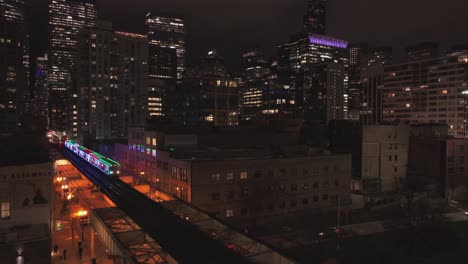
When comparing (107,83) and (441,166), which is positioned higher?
(107,83)

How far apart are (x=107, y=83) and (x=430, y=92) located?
141 m

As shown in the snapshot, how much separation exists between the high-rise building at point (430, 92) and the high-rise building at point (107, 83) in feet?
390

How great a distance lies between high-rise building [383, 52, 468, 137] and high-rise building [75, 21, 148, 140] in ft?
390

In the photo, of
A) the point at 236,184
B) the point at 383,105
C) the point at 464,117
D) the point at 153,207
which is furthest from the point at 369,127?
the point at 383,105

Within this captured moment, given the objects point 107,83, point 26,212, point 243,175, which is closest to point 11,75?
point 107,83

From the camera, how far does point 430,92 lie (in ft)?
497

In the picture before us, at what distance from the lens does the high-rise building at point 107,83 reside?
14388 centimetres

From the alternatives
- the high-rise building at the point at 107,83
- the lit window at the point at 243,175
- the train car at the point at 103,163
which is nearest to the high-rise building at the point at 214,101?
the high-rise building at the point at 107,83

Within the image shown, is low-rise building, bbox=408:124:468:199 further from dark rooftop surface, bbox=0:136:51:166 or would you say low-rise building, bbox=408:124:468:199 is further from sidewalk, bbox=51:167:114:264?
dark rooftop surface, bbox=0:136:51:166

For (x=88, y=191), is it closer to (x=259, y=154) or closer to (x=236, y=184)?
(x=236, y=184)

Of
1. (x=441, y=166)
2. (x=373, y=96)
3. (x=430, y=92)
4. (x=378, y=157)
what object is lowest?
(x=441, y=166)

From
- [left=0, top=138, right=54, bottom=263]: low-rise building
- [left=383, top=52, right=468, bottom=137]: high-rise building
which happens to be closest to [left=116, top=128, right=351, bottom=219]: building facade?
[left=0, top=138, right=54, bottom=263]: low-rise building

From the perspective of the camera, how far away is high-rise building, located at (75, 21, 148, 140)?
144 meters

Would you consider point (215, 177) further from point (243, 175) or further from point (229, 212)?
point (229, 212)
